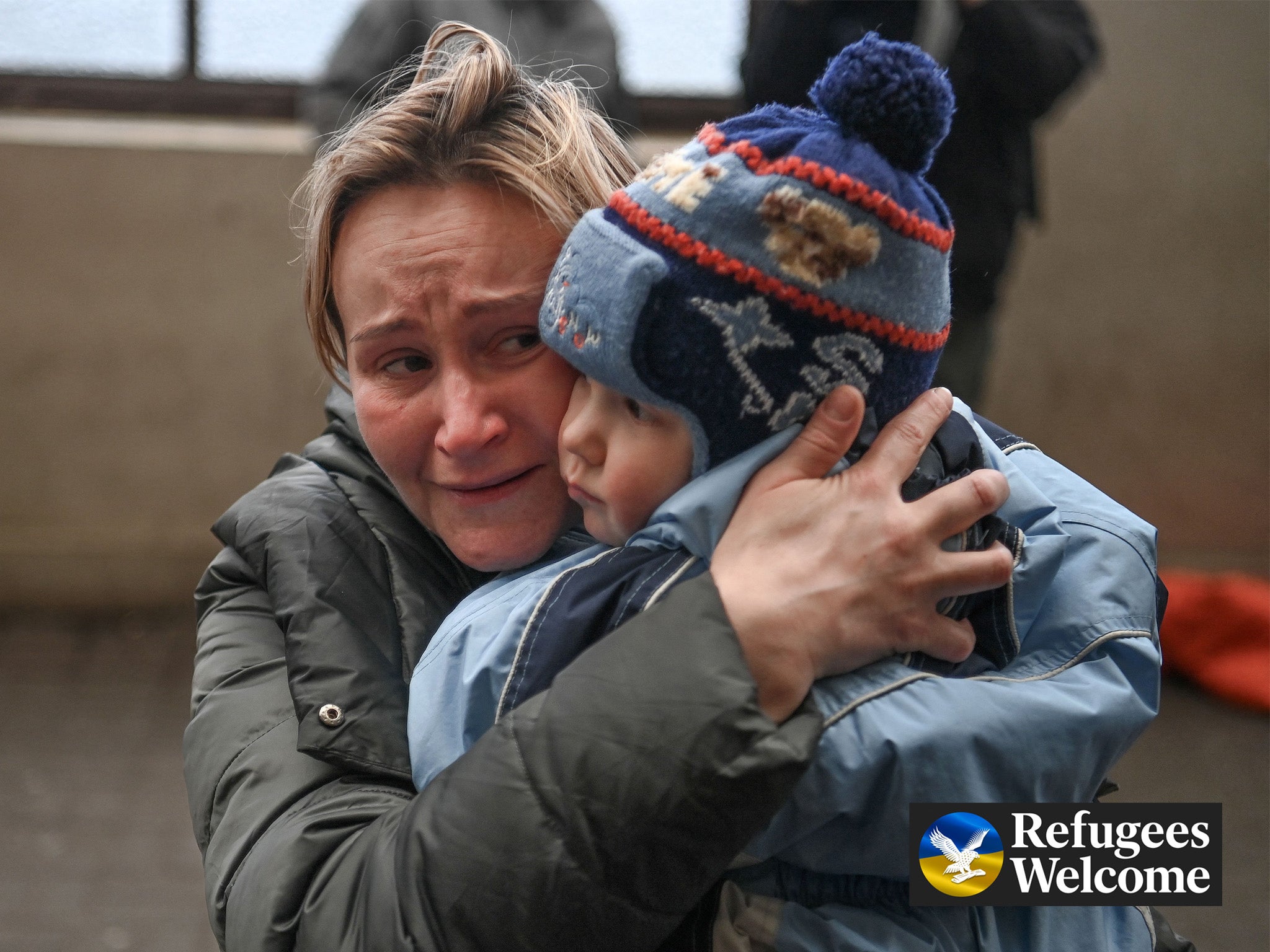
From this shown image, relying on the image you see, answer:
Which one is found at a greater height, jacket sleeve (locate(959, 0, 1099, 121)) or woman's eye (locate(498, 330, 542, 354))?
jacket sleeve (locate(959, 0, 1099, 121))

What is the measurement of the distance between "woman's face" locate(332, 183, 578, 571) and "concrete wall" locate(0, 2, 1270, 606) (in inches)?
120

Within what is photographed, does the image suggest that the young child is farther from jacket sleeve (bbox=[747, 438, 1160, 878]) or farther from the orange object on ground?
the orange object on ground

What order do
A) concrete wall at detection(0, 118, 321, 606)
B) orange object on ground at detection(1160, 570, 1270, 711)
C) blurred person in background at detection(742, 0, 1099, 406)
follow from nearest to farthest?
1. blurred person in background at detection(742, 0, 1099, 406)
2. orange object on ground at detection(1160, 570, 1270, 711)
3. concrete wall at detection(0, 118, 321, 606)

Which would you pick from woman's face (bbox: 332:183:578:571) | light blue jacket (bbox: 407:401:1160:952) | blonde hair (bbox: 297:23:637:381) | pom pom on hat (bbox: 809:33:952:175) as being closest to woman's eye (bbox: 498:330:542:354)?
woman's face (bbox: 332:183:578:571)

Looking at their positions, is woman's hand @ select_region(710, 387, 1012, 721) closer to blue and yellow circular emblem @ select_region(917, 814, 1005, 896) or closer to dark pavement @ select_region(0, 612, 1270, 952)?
blue and yellow circular emblem @ select_region(917, 814, 1005, 896)

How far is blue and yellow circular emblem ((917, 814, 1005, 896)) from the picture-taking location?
947 millimetres

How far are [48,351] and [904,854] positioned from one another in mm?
3965

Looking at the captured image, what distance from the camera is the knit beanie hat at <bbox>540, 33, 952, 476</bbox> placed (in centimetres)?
98

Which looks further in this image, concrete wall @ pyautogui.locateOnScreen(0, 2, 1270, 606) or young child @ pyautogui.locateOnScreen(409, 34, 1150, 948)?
concrete wall @ pyautogui.locateOnScreen(0, 2, 1270, 606)

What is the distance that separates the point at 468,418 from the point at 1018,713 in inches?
22.3

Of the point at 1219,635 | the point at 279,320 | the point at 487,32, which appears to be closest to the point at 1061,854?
the point at 487,32

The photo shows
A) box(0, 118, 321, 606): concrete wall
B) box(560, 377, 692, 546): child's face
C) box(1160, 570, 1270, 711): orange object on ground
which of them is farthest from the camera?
box(0, 118, 321, 606): concrete wall

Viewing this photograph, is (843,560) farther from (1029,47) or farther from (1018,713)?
(1029,47)

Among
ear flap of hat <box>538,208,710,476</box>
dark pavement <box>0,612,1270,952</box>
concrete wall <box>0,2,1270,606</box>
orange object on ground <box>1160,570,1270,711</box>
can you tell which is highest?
ear flap of hat <box>538,208,710,476</box>
